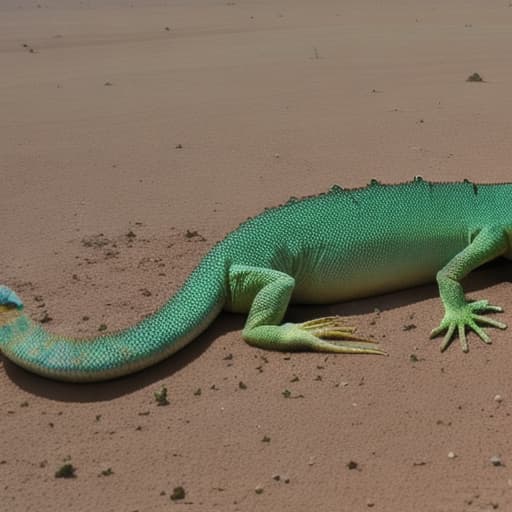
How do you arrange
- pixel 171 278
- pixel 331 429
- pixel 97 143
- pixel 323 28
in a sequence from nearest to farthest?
1. pixel 331 429
2. pixel 171 278
3. pixel 97 143
4. pixel 323 28

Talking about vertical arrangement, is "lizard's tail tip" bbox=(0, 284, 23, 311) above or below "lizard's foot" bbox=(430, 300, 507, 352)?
above

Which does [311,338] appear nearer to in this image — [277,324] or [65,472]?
[277,324]

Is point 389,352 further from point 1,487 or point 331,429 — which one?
point 1,487

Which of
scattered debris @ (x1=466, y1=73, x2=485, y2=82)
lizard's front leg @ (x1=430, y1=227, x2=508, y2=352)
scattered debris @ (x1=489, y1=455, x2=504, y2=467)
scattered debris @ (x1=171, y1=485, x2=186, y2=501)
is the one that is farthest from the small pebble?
scattered debris @ (x1=466, y1=73, x2=485, y2=82)

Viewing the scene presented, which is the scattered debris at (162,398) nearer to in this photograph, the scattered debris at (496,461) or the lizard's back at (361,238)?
the lizard's back at (361,238)

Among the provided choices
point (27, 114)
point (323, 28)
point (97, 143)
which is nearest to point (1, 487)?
point (97, 143)

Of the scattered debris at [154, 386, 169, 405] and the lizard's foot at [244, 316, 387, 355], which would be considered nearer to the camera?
the scattered debris at [154, 386, 169, 405]

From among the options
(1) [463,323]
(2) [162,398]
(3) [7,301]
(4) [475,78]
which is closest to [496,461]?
(1) [463,323]

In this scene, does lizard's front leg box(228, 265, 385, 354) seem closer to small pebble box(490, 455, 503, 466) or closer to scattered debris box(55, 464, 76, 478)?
Answer: small pebble box(490, 455, 503, 466)
